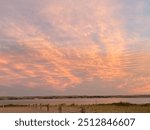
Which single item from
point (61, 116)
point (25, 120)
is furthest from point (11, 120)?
point (61, 116)

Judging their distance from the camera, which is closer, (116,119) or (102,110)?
(116,119)

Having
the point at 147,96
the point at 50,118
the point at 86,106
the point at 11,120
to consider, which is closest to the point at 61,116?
the point at 50,118

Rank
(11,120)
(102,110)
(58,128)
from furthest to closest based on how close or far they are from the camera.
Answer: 1. (102,110)
2. (11,120)
3. (58,128)

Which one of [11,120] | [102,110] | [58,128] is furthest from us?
[102,110]

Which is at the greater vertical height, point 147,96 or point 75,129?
point 147,96

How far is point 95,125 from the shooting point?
20.8 meters

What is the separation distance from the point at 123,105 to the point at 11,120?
9072 millimetres

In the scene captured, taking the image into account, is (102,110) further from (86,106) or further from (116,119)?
(116,119)

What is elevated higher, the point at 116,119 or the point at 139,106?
the point at 139,106

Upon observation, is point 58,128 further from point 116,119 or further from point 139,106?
point 139,106

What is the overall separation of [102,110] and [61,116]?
6873 millimetres

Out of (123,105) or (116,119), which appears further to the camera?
(123,105)

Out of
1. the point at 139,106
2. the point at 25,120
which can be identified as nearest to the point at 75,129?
the point at 25,120

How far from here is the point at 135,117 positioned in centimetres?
2184
